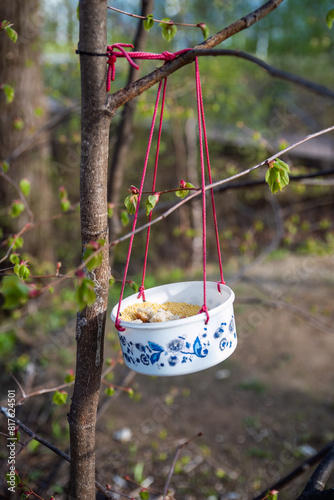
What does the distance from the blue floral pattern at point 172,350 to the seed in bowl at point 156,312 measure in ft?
0.25

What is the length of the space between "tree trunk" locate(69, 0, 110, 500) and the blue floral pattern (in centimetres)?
10

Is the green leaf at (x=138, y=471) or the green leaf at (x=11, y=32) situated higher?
the green leaf at (x=11, y=32)

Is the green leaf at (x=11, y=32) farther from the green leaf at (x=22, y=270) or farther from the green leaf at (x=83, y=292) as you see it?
the green leaf at (x=83, y=292)

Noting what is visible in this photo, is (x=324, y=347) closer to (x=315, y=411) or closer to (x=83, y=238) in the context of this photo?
(x=315, y=411)

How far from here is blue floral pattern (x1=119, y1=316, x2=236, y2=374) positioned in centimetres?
109

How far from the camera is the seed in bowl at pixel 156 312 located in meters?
1.17

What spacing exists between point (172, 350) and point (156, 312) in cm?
14

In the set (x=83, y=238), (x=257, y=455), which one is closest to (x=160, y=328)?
(x=83, y=238)

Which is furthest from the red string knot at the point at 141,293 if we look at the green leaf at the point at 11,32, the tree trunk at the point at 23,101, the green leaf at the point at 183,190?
the tree trunk at the point at 23,101

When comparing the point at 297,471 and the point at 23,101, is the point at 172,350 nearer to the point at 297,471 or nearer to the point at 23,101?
the point at 297,471

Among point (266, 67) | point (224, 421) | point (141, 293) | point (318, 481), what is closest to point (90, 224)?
point (141, 293)

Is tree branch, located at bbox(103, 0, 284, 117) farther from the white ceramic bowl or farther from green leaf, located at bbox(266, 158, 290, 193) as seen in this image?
the white ceramic bowl

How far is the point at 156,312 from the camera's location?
1.20 m

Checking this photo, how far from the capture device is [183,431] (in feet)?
9.32
